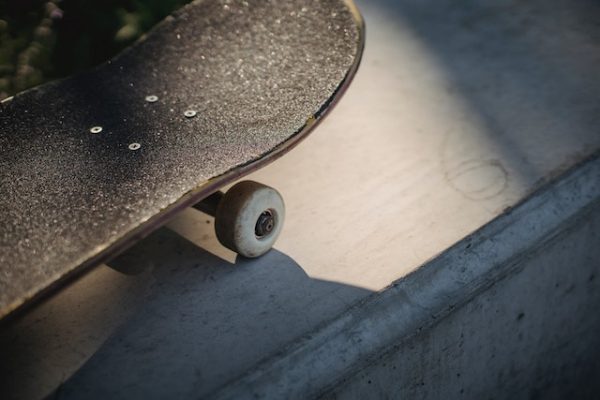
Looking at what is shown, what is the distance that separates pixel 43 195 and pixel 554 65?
1.34 m

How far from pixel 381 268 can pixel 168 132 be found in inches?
18.8

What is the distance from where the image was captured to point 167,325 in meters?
1.07

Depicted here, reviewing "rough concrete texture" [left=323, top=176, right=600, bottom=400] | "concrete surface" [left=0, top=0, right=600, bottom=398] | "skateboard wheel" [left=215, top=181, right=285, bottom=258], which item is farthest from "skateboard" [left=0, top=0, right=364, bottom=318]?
"rough concrete texture" [left=323, top=176, right=600, bottom=400]

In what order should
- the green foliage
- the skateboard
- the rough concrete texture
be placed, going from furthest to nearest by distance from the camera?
the green foliage → the rough concrete texture → the skateboard

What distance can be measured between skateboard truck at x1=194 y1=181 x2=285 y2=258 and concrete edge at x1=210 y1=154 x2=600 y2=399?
216 millimetres

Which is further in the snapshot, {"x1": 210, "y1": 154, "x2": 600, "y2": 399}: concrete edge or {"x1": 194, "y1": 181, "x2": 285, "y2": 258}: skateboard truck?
{"x1": 194, "y1": 181, "x2": 285, "y2": 258}: skateboard truck

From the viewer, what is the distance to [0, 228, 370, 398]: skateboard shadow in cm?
98

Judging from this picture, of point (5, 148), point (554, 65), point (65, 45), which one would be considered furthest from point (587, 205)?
point (65, 45)

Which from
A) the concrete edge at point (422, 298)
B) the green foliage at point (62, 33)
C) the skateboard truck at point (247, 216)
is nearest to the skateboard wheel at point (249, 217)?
the skateboard truck at point (247, 216)

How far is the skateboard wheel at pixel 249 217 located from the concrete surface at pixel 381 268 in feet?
0.18

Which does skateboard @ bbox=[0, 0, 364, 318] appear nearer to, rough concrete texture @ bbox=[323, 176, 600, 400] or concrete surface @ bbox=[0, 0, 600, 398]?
concrete surface @ bbox=[0, 0, 600, 398]

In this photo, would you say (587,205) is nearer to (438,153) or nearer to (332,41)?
(438,153)

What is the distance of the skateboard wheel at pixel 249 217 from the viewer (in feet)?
3.58

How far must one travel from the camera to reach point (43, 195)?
102cm
